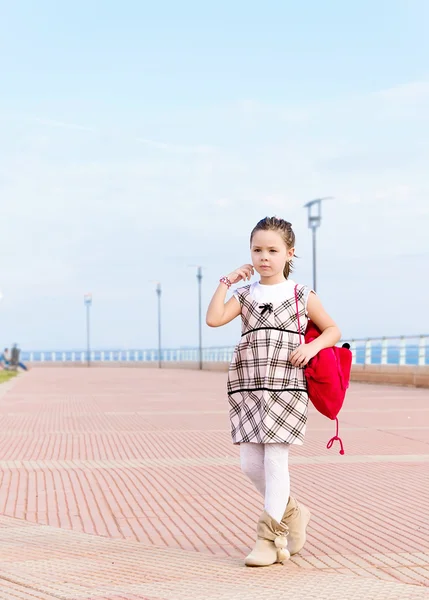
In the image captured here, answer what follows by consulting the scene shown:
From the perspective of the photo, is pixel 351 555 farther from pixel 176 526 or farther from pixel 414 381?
pixel 414 381

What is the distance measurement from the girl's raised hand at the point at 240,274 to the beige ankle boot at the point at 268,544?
3.85ft

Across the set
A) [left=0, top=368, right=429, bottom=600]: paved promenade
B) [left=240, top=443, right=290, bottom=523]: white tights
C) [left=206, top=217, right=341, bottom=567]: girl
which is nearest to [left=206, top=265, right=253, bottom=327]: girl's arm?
[left=206, top=217, right=341, bottom=567]: girl

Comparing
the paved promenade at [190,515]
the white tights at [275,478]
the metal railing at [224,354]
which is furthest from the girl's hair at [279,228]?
the metal railing at [224,354]

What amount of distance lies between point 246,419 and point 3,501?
3.39 metres

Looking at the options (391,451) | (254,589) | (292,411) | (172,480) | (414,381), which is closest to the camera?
(254,589)

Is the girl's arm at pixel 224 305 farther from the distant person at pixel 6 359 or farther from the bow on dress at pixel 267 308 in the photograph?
the distant person at pixel 6 359

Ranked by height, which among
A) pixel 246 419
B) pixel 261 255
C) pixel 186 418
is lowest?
pixel 186 418

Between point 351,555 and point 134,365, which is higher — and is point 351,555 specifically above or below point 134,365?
above

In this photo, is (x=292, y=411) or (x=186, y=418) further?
(x=186, y=418)

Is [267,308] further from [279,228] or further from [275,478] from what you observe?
[275,478]

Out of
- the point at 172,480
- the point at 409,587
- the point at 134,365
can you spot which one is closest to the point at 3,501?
the point at 172,480

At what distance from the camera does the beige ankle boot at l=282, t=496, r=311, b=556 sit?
541 centimetres

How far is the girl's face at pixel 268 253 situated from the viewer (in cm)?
529

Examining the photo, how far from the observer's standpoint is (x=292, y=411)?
5191 millimetres
